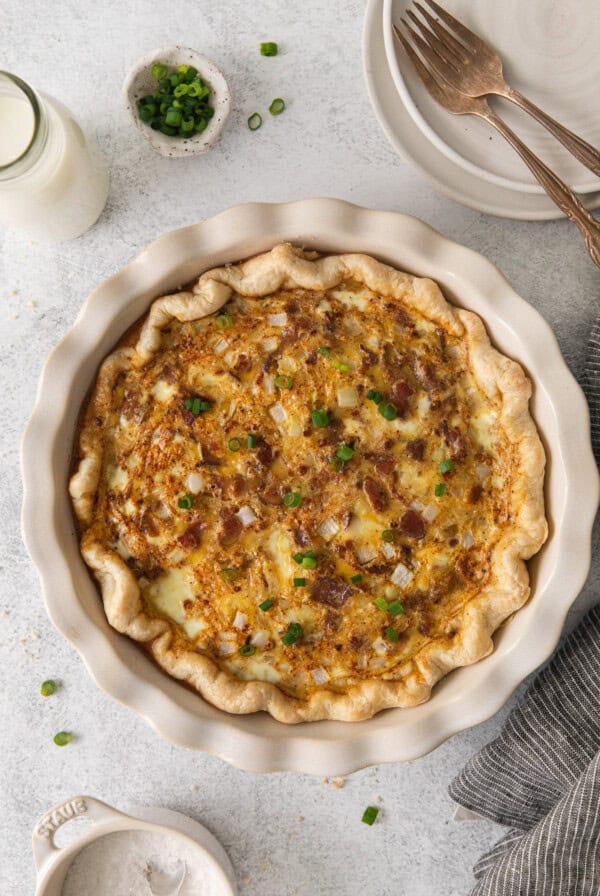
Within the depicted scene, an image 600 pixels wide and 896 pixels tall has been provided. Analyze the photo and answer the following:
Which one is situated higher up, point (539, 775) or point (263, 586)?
point (263, 586)

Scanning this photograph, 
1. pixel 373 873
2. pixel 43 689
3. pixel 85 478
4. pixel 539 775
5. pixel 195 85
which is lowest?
pixel 373 873

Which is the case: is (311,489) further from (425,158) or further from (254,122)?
(254,122)

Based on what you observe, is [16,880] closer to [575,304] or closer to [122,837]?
[122,837]

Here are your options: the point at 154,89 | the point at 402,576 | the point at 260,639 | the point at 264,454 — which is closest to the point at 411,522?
the point at 402,576

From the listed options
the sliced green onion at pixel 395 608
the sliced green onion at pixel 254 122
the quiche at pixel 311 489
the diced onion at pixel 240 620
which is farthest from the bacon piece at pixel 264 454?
the sliced green onion at pixel 254 122

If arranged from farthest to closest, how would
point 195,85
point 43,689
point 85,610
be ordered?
point 43,689
point 195,85
point 85,610

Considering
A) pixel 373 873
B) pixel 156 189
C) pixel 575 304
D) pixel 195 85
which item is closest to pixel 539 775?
pixel 373 873

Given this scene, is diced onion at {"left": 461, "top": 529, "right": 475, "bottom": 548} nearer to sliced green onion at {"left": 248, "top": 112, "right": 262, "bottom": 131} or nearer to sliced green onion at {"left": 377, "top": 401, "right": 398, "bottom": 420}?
sliced green onion at {"left": 377, "top": 401, "right": 398, "bottom": 420}
